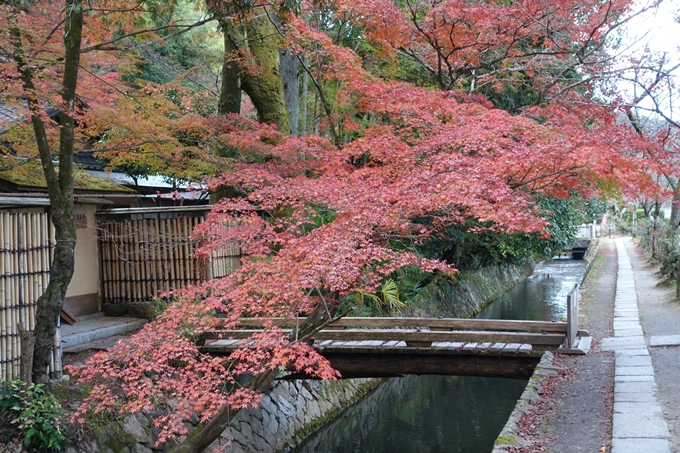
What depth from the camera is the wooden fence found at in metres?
12.3

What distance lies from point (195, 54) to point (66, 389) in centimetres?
1640

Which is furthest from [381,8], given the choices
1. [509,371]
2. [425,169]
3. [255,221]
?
[509,371]

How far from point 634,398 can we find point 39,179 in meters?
10.7

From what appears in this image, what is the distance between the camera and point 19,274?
788 cm

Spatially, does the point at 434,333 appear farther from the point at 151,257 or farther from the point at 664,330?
the point at 151,257

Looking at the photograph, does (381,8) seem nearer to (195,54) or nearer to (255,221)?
(255,221)

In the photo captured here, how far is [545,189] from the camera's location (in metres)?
10.3

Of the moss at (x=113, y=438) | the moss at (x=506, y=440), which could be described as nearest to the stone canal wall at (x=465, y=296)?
the moss at (x=113, y=438)

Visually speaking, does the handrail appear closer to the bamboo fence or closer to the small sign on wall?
the bamboo fence

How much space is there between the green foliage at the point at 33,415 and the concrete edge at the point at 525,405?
5.03 metres

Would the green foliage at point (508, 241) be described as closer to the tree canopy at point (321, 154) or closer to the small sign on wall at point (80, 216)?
the tree canopy at point (321, 154)

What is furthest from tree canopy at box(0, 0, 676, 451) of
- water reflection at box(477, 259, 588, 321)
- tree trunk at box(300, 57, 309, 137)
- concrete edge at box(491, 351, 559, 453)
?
water reflection at box(477, 259, 588, 321)

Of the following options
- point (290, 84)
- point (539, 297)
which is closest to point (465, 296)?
point (539, 297)

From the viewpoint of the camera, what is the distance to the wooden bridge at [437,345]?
8.77 meters
